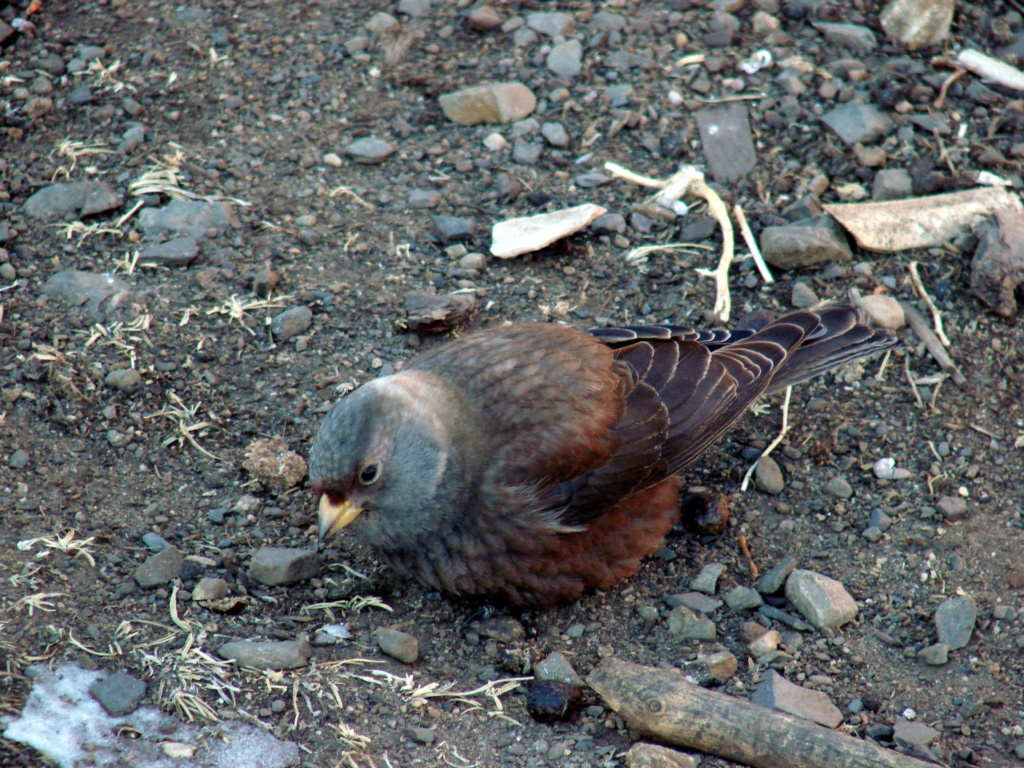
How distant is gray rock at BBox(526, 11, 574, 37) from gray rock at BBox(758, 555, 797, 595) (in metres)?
4.27

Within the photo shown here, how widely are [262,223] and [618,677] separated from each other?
353 centimetres

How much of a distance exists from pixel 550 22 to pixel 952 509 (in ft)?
14.5

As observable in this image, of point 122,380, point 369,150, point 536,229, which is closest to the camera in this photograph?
point 122,380

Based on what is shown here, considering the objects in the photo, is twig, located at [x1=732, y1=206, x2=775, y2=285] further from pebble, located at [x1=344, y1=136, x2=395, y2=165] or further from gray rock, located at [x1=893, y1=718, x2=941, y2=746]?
gray rock, located at [x1=893, y1=718, x2=941, y2=746]

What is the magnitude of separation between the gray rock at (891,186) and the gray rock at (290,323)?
3655mm

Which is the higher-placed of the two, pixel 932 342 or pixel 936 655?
pixel 932 342

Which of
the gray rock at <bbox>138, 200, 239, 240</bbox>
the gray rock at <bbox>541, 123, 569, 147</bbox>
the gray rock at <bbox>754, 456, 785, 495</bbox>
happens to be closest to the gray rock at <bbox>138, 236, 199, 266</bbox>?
the gray rock at <bbox>138, 200, 239, 240</bbox>

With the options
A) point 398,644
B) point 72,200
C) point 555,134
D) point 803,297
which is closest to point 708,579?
point 398,644

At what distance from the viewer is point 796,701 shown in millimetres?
4012

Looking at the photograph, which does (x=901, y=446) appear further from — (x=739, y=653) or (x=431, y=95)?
(x=431, y=95)

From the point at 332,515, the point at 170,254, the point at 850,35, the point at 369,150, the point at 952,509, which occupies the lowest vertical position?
the point at 952,509

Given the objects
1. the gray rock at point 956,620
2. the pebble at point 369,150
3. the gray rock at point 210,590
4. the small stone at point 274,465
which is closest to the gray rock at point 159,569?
the gray rock at point 210,590

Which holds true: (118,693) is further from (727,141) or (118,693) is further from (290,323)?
(727,141)

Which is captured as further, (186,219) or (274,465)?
(186,219)
